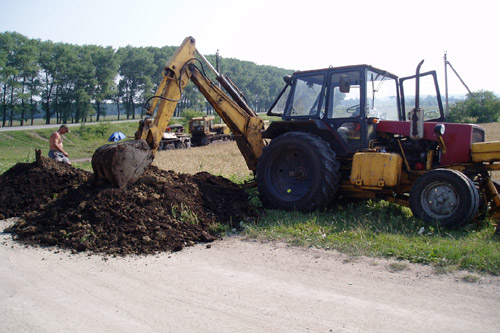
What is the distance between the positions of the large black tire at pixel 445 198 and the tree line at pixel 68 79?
2102 inches

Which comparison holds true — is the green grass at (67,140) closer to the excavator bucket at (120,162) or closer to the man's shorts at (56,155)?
the man's shorts at (56,155)

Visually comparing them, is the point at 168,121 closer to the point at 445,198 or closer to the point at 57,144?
the point at 57,144

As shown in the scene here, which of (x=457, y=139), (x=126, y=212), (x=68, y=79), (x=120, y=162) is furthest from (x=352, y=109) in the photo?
(x=68, y=79)

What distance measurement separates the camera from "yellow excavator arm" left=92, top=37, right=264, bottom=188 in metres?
6.89

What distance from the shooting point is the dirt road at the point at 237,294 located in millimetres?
3570

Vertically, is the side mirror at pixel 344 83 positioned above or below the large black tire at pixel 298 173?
above

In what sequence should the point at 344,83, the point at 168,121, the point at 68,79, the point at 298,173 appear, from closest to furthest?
the point at 344,83 < the point at 298,173 < the point at 168,121 < the point at 68,79

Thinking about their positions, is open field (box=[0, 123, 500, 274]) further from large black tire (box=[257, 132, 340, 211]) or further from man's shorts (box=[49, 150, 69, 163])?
man's shorts (box=[49, 150, 69, 163])

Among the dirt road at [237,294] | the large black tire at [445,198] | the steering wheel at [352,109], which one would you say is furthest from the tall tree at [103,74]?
the large black tire at [445,198]

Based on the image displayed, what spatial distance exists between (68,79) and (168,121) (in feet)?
189

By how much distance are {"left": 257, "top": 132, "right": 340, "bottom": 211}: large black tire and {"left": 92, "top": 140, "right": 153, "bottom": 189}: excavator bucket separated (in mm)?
2268

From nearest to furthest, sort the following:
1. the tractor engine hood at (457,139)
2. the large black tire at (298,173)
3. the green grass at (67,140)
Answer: the tractor engine hood at (457,139), the large black tire at (298,173), the green grass at (67,140)

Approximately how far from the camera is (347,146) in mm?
7395

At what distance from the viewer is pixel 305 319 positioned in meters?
3.62
